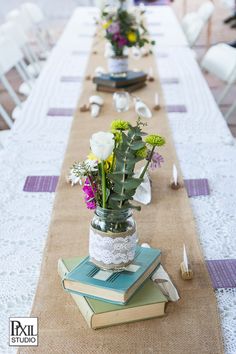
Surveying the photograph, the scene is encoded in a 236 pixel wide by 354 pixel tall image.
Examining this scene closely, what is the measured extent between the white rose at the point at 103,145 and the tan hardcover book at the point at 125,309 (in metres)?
0.35

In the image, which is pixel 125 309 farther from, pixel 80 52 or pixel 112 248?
pixel 80 52

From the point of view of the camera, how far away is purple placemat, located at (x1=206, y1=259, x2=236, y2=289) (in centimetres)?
140

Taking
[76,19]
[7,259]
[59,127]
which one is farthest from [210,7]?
[7,259]

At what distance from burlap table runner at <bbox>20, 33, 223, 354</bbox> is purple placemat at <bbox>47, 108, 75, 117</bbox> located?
1.81ft

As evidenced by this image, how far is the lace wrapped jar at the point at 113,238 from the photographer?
1.22m

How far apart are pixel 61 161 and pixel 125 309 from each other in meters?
1.03

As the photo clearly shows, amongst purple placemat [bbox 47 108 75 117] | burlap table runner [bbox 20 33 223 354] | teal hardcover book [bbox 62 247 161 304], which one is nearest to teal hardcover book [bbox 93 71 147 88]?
purple placemat [bbox 47 108 75 117]

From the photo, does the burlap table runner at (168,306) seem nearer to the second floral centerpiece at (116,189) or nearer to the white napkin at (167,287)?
the white napkin at (167,287)

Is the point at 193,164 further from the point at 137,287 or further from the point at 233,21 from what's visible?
the point at 233,21

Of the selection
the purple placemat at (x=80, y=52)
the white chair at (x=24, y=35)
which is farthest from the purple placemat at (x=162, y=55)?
the white chair at (x=24, y=35)

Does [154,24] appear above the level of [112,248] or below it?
below

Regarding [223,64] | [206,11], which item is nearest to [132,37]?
[223,64]

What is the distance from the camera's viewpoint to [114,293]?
1203mm

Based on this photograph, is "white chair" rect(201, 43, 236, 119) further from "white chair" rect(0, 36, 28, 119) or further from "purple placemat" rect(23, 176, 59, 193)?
"purple placemat" rect(23, 176, 59, 193)
